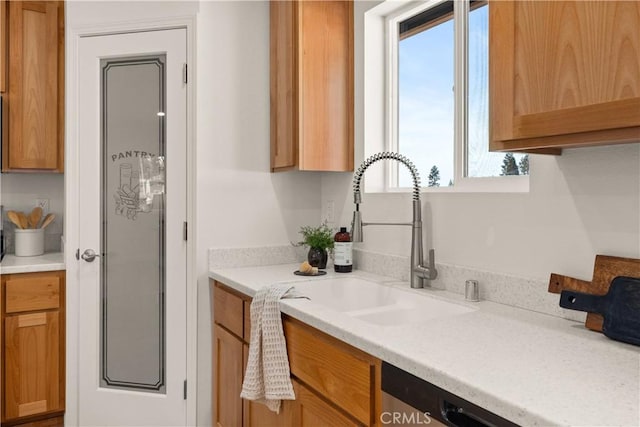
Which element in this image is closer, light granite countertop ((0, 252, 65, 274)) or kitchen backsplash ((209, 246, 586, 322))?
kitchen backsplash ((209, 246, 586, 322))

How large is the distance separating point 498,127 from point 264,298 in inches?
38.0

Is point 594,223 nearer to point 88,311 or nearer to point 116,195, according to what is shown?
point 116,195

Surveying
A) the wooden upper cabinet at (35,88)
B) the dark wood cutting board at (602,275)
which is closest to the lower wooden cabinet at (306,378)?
the dark wood cutting board at (602,275)

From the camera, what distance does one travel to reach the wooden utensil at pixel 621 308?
106 cm

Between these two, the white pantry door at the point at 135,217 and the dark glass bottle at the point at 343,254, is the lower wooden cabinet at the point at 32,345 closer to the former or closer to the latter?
the white pantry door at the point at 135,217

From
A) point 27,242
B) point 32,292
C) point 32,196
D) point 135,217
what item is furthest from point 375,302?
point 32,196

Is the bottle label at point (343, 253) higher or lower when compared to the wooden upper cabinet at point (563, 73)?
lower

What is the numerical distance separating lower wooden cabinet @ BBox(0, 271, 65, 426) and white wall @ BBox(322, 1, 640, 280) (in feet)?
6.46

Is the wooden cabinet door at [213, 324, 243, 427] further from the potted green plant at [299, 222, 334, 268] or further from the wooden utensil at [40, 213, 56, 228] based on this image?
the wooden utensil at [40, 213, 56, 228]

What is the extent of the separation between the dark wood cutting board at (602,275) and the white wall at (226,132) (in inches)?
62.0

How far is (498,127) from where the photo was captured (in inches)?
46.2

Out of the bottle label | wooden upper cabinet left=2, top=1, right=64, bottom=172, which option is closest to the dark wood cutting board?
the bottle label

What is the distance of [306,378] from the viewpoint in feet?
4.72

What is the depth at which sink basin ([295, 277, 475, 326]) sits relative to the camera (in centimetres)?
159
